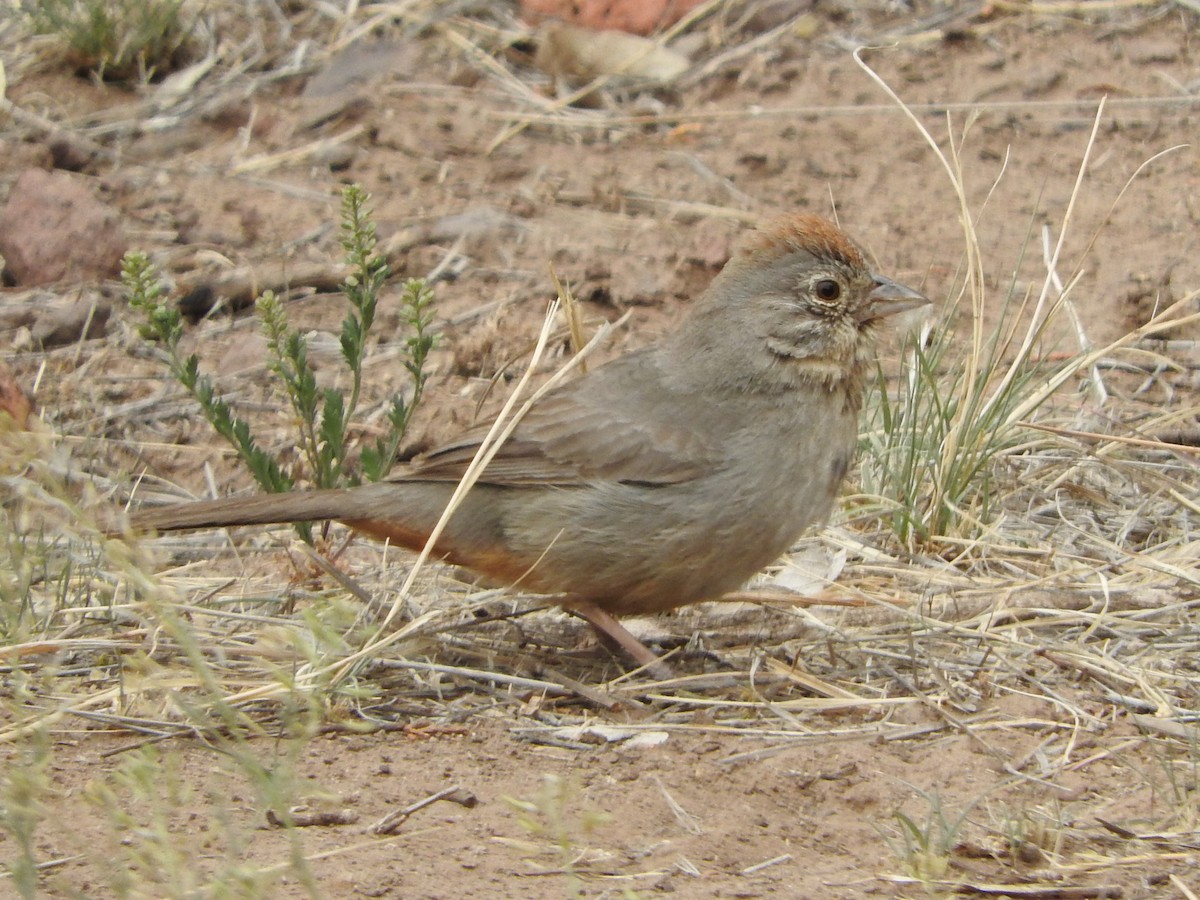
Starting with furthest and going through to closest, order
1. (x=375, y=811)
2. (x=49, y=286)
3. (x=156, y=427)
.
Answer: (x=49, y=286), (x=156, y=427), (x=375, y=811)

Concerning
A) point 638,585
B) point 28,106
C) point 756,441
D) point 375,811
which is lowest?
point 375,811

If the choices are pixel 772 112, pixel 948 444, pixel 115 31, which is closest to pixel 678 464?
pixel 948 444

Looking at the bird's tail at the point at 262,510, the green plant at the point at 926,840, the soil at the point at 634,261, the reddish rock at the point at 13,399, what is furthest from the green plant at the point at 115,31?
the green plant at the point at 926,840

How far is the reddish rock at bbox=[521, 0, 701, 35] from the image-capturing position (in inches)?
341

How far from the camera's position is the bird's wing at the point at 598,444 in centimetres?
443

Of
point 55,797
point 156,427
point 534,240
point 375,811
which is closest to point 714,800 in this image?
point 375,811

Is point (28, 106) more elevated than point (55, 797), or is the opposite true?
point (28, 106)

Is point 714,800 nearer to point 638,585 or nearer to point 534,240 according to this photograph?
point 638,585

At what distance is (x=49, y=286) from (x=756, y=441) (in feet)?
11.4

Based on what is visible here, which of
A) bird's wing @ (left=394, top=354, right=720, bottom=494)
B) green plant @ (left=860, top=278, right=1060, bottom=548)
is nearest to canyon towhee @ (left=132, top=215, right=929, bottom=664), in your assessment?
bird's wing @ (left=394, top=354, right=720, bottom=494)

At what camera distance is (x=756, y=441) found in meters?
4.41

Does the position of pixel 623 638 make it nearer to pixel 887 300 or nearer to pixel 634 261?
pixel 887 300

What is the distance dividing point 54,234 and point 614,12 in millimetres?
3460

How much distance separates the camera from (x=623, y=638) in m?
4.53
